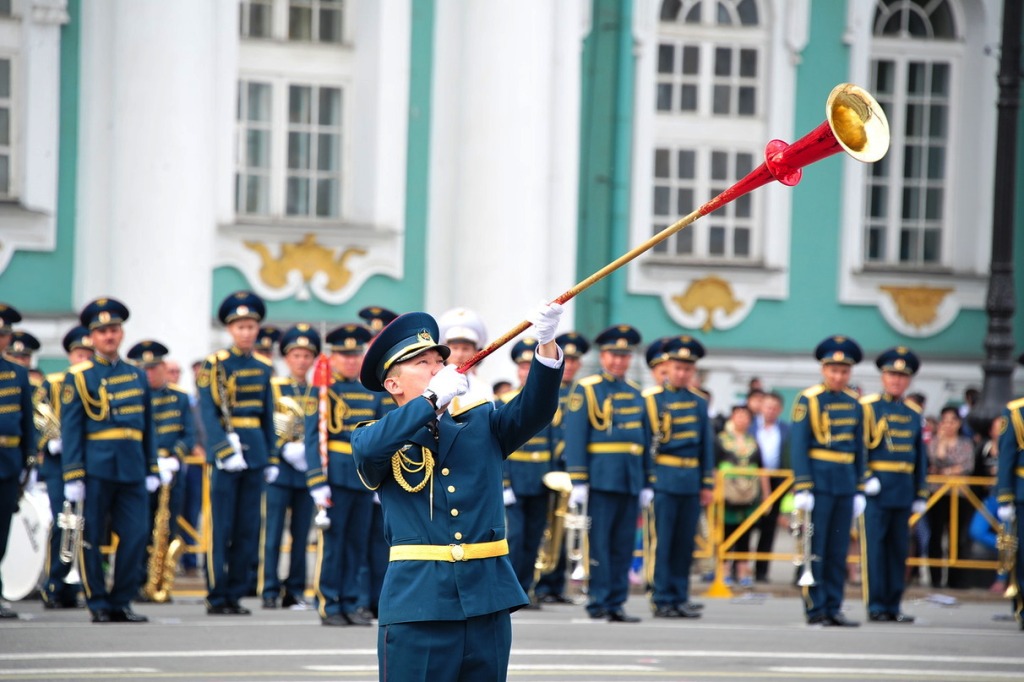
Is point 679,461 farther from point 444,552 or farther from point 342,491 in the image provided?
point 444,552

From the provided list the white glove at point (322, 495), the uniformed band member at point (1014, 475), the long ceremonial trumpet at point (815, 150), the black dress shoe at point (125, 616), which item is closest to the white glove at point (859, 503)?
the uniformed band member at point (1014, 475)

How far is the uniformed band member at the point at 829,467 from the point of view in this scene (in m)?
14.9

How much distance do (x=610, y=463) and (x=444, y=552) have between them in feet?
24.6

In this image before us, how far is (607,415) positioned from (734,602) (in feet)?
10.1

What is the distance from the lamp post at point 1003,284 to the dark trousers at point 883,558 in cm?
405

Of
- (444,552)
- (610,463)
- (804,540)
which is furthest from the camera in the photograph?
(804,540)

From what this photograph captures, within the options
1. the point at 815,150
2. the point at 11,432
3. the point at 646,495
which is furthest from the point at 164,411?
the point at 815,150

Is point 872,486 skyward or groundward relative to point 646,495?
skyward

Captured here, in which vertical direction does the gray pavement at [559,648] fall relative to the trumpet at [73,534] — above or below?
below

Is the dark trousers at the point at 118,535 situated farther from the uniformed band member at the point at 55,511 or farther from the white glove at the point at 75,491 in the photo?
the uniformed band member at the point at 55,511

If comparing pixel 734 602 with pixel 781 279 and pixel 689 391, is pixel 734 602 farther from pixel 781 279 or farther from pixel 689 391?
pixel 781 279

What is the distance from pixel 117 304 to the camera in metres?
13.3

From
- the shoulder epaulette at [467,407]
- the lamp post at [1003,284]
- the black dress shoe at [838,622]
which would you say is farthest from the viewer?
the lamp post at [1003,284]

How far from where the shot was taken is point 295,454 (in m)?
15.0
